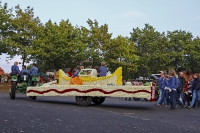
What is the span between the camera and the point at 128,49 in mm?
54812

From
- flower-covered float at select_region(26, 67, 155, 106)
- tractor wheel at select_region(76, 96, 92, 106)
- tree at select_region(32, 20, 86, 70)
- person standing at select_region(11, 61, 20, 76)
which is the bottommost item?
tractor wheel at select_region(76, 96, 92, 106)

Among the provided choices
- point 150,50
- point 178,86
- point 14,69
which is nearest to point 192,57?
point 150,50

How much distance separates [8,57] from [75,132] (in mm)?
39622

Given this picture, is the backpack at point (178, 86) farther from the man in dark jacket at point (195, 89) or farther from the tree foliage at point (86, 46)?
the tree foliage at point (86, 46)

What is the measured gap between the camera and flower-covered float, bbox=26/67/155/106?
13547 millimetres

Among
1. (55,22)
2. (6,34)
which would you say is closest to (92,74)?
(6,34)

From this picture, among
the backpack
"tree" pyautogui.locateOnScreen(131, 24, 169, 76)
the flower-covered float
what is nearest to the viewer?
the flower-covered float

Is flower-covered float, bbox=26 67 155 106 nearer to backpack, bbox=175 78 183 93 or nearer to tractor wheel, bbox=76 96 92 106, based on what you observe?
tractor wheel, bbox=76 96 92 106

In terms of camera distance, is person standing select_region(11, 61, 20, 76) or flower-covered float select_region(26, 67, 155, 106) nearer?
flower-covered float select_region(26, 67, 155, 106)

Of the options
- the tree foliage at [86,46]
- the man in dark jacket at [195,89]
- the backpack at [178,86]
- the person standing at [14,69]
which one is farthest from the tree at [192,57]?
the person standing at [14,69]

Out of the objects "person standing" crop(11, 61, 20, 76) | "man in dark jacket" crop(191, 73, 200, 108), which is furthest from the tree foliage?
"man in dark jacket" crop(191, 73, 200, 108)

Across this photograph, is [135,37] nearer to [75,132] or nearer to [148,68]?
[148,68]

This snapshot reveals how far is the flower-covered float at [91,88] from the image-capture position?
13.5 meters

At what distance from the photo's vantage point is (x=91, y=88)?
1428cm
